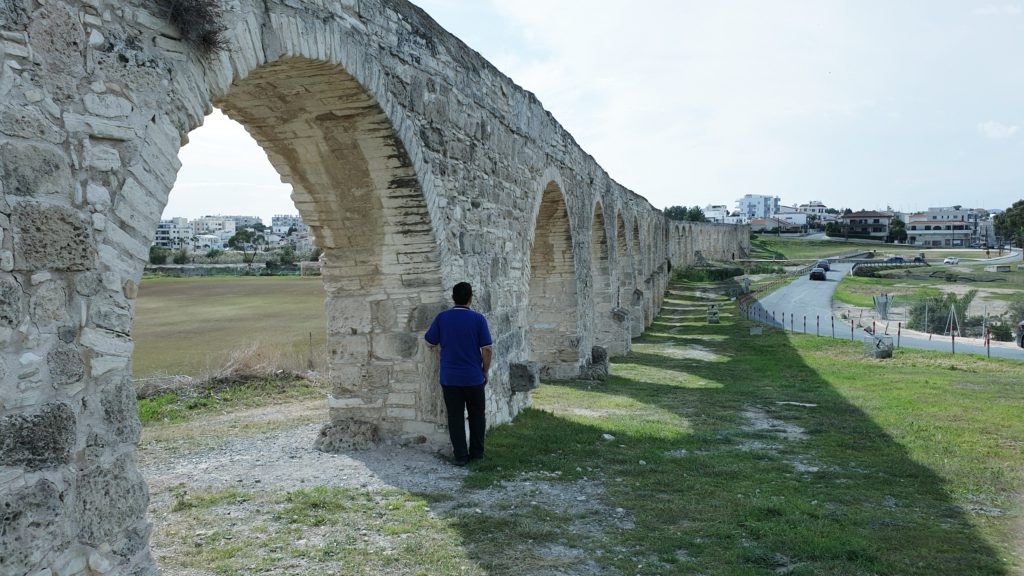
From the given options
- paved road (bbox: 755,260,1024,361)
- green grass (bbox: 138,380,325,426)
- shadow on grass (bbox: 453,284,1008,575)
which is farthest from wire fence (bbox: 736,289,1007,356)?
green grass (bbox: 138,380,325,426)

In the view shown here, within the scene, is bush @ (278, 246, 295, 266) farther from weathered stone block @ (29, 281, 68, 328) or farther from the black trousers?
weathered stone block @ (29, 281, 68, 328)

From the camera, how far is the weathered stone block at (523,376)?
774cm

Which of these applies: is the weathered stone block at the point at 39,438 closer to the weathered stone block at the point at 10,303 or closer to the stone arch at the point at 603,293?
the weathered stone block at the point at 10,303

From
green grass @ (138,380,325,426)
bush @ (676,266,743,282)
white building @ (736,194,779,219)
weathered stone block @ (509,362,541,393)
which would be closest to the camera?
weathered stone block @ (509,362,541,393)

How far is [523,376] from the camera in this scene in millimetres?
7758

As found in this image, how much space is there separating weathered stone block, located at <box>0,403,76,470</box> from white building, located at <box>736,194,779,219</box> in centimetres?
18794

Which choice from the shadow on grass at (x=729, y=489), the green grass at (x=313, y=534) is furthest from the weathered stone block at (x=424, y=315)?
the green grass at (x=313, y=534)

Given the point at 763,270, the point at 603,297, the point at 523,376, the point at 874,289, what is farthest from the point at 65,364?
the point at 763,270

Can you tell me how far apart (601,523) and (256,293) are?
116ft

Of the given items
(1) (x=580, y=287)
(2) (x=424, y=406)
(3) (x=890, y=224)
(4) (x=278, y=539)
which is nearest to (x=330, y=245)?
(2) (x=424, y=406)

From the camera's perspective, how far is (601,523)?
4.78 metres

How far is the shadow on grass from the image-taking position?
13.9 feet

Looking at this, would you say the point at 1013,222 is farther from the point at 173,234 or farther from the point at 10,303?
the point at 173,234

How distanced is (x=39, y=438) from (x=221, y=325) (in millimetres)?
21048
